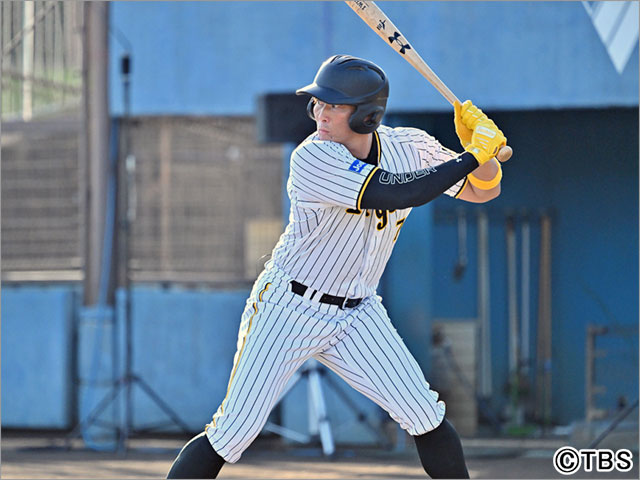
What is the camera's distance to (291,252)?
4.17m

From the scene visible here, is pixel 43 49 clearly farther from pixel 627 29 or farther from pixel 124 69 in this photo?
pixel 627 29

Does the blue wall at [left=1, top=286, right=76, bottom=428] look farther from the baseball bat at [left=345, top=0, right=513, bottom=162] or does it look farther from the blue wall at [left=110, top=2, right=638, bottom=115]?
the baseball bat at [left=345, top=0, right=513, bottom=162]

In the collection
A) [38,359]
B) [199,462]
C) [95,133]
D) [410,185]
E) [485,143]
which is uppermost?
[95,133]

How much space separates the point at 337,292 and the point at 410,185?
0.53 meters

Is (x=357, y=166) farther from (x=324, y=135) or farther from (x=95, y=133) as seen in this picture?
(x=95, y=133)

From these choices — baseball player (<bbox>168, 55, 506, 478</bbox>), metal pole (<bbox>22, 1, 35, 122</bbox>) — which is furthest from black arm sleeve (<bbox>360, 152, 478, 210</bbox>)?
metal pole (<bbox>22, 1, 35, 122</bbox>)

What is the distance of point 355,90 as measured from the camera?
4.04 m

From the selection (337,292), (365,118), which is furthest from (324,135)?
(337,292)

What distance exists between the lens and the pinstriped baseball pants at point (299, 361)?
401 cm

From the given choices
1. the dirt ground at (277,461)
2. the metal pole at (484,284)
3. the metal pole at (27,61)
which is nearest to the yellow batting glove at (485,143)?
the dirt ground at (277,461)

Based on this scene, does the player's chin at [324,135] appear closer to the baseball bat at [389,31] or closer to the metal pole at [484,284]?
the baseball bat at [389,31]

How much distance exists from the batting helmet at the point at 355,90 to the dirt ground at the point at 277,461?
A: 9.84 ft

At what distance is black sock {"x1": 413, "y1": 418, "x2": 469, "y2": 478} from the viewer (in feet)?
13.5

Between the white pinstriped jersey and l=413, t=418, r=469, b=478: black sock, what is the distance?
Answer: 22.9 inches
